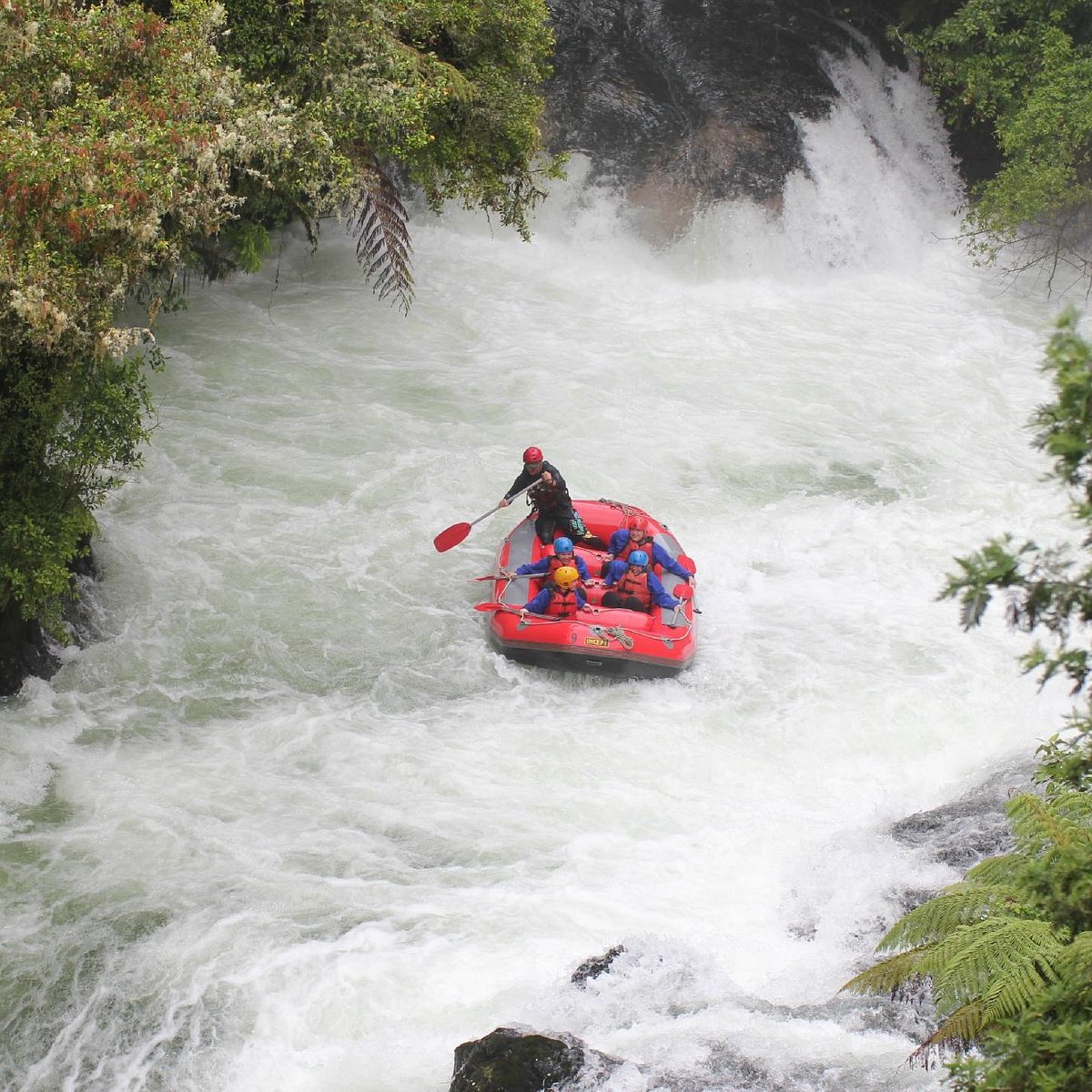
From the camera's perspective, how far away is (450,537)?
33.3ft

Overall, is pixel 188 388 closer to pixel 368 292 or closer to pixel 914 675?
pixel 368 292

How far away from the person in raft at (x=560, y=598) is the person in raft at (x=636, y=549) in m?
0.56

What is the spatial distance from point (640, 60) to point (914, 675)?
10653mm

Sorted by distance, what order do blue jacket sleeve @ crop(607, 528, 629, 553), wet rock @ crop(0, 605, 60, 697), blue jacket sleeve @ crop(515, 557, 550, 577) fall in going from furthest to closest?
blue jacket sleeve @ crop(607, 528, 629, 553) → blue jacket sleeve @ crop(515, 557, 550, 577) → wet rock @ crop(0, 605, 60, 697)

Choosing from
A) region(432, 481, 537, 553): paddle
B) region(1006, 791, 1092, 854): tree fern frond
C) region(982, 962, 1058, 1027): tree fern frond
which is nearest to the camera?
region(982, 962, 1058, 1027): tree fern frond

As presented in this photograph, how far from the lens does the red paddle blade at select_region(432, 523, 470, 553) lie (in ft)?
33.2

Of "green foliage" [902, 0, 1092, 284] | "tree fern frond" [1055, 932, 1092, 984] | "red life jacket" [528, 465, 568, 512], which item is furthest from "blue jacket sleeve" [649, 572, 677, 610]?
"green foliage" [902, 0, 1092, 284]

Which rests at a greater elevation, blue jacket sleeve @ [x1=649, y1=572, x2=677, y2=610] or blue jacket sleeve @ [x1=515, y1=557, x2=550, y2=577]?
blue jacket sleeve @ [x1=649, y1=572, x2=677, y2=610]

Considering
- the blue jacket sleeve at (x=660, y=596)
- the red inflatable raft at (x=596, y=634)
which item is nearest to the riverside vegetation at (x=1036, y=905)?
the red inflatable raft at (x=596, y=634)

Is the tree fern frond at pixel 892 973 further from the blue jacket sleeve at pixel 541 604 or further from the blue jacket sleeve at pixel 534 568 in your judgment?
the blue jacket sleeve at pixel 534 568

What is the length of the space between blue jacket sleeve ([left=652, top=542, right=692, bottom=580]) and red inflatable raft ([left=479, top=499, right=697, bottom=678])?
6cm

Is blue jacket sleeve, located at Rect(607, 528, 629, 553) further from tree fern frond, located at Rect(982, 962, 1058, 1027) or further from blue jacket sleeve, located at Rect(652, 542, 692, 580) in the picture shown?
tree fern frond, located at Rect(982, 962, 1058, 1027)

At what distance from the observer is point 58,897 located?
21.2 feet

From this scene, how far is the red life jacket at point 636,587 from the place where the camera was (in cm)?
947
